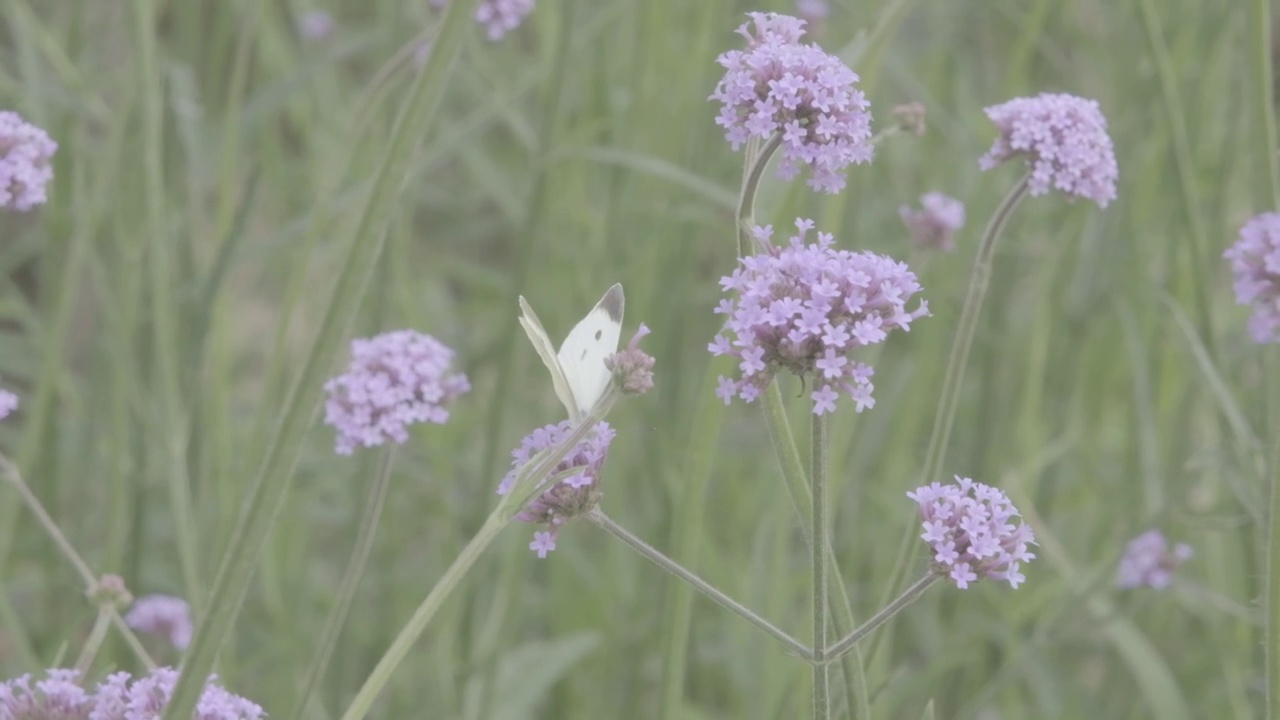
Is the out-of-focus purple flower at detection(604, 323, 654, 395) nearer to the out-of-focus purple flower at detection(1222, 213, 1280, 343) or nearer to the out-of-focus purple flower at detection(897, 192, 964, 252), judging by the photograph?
the out-of-focus purple flower at detection(1222, 213, 1280, 343)

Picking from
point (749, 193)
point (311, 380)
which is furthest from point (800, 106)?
point (311, 380)

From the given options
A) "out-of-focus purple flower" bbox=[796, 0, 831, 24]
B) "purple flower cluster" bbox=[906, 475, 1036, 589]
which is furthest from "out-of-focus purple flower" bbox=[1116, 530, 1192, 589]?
"purple flower cluster" bbox=[906, 475, 1036, 589]

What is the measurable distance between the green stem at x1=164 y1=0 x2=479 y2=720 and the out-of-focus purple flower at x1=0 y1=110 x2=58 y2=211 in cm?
61

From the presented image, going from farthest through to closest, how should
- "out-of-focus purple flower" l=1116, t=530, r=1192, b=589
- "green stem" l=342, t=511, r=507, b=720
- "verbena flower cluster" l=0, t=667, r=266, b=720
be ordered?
1. "out-of-focus purple flower" l=1116, t=530, r=1192, b=589
2. "verbena flower cluster" l=0, t=667, r=266, b=720
3. "green stem" l=342, t=511, r=507, b=720

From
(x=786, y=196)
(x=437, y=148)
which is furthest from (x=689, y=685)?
(x=786, y=196)

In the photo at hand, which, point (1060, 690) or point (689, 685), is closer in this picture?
point (1060, 690)

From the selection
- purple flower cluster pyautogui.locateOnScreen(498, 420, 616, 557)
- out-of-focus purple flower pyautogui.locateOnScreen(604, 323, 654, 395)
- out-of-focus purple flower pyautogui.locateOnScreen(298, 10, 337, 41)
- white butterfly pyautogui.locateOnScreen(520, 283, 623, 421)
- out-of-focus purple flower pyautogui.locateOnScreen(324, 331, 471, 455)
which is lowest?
purple flower cluster pyautogui.locateOnScreen(498, 420, 616, 557)

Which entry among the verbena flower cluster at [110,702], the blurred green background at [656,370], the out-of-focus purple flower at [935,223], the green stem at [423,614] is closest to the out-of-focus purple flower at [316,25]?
the blurred green background at [656,370]

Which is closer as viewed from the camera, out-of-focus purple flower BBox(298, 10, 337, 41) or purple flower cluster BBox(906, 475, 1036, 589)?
purple flower cluster BBox(906, 475, 1036, 589)

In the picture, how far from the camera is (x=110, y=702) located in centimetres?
98

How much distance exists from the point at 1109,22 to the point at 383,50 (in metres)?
1.47

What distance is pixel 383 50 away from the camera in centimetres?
282

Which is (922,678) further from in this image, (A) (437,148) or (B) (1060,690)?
(A) (437,148)

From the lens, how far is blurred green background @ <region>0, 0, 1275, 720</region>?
1.92 meters
